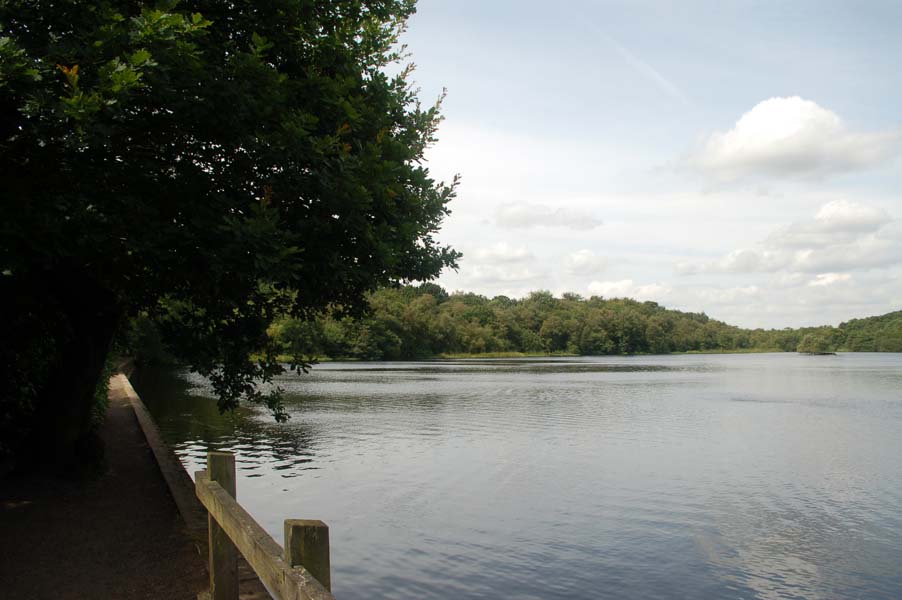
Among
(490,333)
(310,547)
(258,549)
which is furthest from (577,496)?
(490,333)

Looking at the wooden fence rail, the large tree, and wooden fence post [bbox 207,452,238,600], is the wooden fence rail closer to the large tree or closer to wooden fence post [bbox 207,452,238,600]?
wooden fence post [bbox 207,452,238,600]

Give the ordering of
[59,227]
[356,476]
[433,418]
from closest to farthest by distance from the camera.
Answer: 1. [59,227]
2. [356,476]
3. [433,418]

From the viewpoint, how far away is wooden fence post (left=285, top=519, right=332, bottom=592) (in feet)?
12.5

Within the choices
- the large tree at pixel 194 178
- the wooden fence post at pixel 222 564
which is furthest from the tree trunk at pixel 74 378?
the wooden fence post at pixel 222 564

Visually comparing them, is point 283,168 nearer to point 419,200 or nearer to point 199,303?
point 419,200

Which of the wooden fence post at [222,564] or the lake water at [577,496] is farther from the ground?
the wooden fence post at [222,564]

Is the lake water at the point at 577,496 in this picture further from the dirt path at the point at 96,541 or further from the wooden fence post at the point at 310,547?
the wooden fence post at the point at 310,547

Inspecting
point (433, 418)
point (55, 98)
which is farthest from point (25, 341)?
point (433, 418)

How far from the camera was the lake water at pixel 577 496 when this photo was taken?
10.8m

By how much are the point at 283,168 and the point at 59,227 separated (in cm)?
275

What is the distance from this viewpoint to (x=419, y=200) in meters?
10.4

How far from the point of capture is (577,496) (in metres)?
16.0

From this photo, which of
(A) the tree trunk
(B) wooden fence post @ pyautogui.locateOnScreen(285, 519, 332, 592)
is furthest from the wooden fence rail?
(A) the tree trunk

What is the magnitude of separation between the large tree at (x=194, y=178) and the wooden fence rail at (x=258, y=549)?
285 centimetres
